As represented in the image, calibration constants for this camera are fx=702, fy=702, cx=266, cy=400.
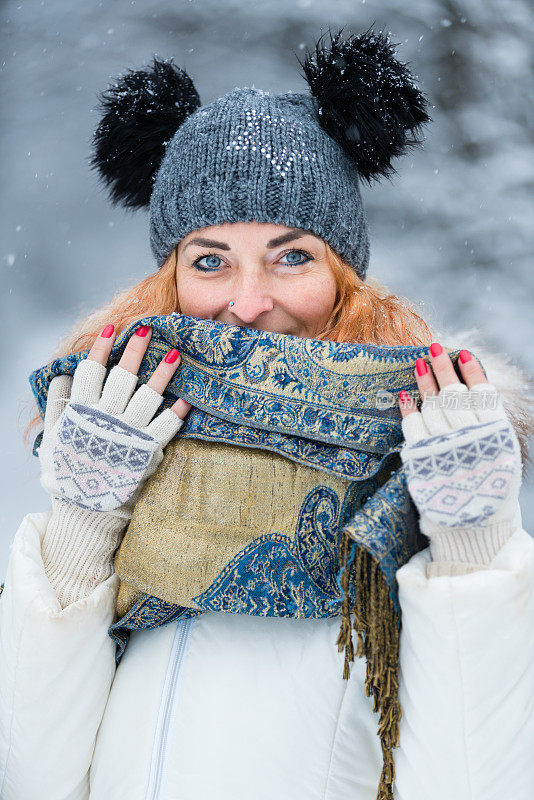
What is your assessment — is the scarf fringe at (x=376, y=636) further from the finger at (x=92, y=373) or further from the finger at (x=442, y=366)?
the finger at (x=92, y=373)

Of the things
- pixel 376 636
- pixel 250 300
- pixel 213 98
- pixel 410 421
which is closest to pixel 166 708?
pixel 376 636

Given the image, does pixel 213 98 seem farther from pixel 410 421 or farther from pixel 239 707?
pixel 239 707

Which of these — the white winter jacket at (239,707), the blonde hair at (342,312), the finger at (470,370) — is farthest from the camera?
the blonde hair at (342,312)

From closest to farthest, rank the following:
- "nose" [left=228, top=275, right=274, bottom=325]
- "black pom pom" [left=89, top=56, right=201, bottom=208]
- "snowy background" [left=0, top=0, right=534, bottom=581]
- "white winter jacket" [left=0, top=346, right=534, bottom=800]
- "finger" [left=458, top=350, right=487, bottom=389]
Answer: "white winter jacket" [left=0, top=346, right=534, bottom=800]
"finger" [left=458, top=350, right=487, bottom=389]
"nose" [left=228, top=275, right=274, bottom=325]
"black pom pom" [left=89, top=56, right=201, bottom=208]
"snowy background" [left=0, top=0, right=534, bottom=581]

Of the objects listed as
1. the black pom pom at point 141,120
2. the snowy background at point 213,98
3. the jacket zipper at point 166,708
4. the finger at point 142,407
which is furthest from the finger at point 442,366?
the snowy background at point 213,98

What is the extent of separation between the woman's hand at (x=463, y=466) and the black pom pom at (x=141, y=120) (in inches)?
35.4

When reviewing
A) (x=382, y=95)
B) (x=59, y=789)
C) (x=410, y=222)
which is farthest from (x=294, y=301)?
(x=410, y=222)

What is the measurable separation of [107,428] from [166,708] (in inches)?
17.0

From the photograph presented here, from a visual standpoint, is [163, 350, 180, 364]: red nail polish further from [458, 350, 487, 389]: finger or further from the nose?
[458, 350, 487, 389]: finger

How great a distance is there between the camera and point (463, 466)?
92cm

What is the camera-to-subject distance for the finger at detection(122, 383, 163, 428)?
1.13 metres

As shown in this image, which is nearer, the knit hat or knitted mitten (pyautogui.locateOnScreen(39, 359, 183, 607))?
knitted mitten (pyautogui.locateOnScreen(39, 359, 183, 607))

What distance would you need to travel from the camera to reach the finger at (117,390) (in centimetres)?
113

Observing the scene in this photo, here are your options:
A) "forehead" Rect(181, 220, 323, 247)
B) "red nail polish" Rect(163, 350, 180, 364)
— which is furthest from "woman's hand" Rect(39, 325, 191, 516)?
"forehead" Rect(181, 220, 323, 247)
